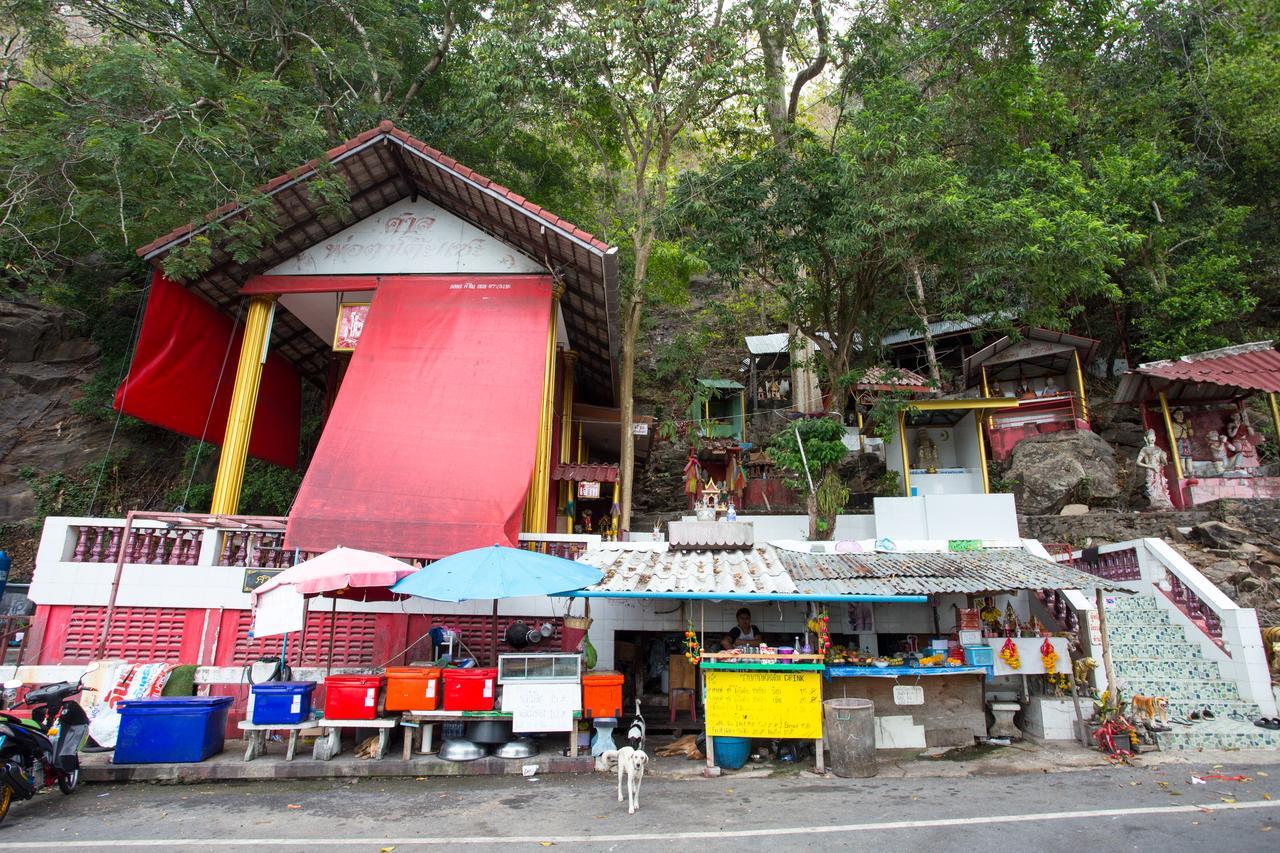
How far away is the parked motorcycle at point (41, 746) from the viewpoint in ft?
18.8

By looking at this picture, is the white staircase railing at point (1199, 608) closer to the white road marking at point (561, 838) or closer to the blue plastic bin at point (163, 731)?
the white road marking at point (561, 838)

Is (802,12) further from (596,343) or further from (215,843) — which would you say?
(215,843)

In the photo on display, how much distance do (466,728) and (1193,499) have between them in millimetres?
16653

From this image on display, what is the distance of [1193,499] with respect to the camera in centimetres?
1532

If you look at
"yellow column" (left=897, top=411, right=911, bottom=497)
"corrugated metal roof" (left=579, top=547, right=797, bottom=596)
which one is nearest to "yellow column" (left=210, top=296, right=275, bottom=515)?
"corrugated metal roof" (left=579, top=547, right=797, bottom=596)

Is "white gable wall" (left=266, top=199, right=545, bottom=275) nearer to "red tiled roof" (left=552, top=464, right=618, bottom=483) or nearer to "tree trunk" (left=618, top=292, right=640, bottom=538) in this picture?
"tree trunk" (left=618, top=292, right=640, bottom=538)

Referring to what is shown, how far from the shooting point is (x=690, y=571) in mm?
8781

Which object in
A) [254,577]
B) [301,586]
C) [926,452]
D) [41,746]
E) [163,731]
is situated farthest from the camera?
[926,452]

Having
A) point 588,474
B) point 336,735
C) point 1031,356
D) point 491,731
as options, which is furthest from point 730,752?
point 1031,356

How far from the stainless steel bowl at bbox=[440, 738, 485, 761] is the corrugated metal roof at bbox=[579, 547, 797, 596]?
7.37ft

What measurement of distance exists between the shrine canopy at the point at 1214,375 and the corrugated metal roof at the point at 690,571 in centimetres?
1205

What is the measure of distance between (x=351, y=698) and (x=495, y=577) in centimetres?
220

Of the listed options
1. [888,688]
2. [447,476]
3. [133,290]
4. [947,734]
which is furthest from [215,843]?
[133,290]

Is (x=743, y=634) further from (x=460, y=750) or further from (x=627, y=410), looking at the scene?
(x=627, y=410)
